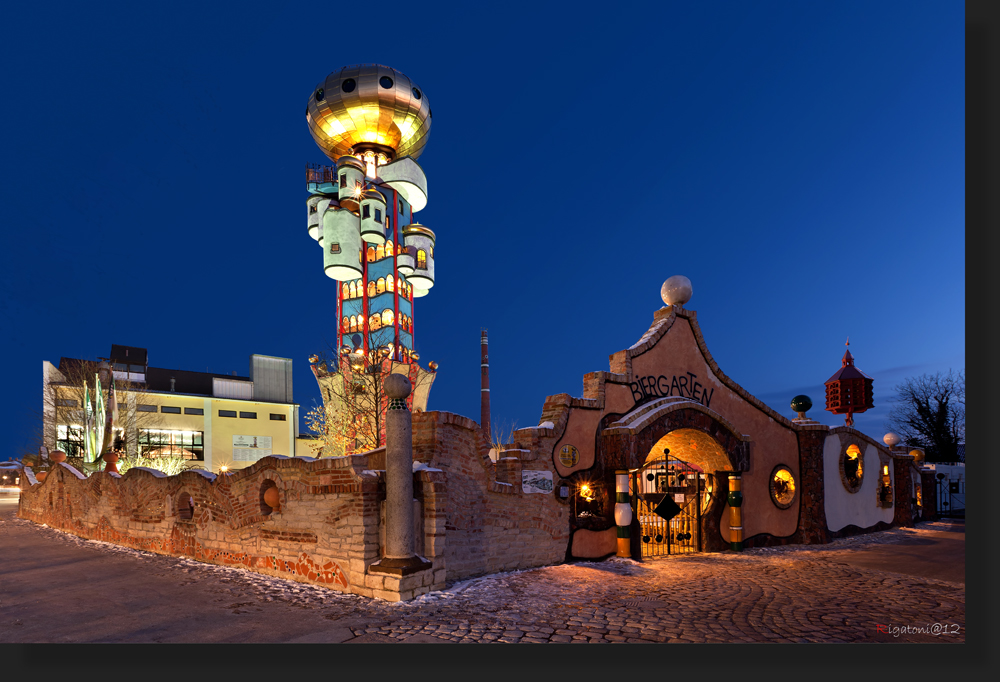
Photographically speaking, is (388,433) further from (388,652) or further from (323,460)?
(388,652)

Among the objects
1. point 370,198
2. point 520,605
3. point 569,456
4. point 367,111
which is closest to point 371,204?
point 370,198

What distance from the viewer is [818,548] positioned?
1362cm

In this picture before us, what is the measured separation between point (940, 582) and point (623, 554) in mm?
5022

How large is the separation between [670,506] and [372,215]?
31.5m

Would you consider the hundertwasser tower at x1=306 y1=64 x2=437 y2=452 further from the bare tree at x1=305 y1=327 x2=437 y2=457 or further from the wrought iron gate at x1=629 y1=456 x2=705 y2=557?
the wrought iron gate at x1=629 y1=456 x2=705 y2=557

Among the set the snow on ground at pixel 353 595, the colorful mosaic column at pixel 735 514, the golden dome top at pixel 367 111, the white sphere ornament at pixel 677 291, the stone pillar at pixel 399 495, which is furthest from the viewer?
the golden dome top at pixel 367 111

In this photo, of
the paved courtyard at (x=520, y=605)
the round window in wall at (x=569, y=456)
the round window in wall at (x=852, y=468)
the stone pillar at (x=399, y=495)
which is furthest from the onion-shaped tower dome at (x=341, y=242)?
the stone pillar at (x=399, y=495)

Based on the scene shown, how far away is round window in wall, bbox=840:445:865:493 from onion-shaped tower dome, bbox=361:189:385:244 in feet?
99.9

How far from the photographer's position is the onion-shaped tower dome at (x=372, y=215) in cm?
3819

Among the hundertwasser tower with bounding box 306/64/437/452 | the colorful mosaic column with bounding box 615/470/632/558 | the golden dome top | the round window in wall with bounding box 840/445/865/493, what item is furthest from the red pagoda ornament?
the golden dome top

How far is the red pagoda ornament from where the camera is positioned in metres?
17.9

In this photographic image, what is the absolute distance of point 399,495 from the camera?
786 cm

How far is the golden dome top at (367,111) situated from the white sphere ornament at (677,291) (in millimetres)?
30024

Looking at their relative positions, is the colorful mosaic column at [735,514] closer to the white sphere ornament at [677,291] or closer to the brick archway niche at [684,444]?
the brick archway niche at [684,444]
